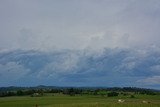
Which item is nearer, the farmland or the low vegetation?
the farmland

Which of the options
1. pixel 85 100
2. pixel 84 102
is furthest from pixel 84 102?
pixel 85 100

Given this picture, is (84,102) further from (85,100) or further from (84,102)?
(85,100)

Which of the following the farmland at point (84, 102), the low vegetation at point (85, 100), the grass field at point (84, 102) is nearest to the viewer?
the grass field at point (84, 102)

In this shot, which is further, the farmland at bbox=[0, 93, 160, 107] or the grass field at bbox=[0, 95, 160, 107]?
the farmland at bbox=[0, 93, 160, 107]

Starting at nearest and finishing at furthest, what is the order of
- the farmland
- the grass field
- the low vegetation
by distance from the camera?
the grass field → the farmland → the low vegetation

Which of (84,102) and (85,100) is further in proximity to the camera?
(85,100)

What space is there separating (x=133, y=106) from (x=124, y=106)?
1793mm

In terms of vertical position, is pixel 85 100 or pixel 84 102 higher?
pixel 85 100

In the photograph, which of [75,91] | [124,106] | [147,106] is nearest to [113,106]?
[124,106]

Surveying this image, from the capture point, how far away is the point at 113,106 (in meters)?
74.0

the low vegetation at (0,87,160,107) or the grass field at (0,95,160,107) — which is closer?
the grass field at (0,95,160,107)

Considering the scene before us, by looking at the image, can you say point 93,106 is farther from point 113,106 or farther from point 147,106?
point 147,106

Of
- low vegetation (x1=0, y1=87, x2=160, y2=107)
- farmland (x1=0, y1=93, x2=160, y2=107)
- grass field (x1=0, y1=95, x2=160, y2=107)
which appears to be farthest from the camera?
low vegetation (x1=0, y1=87, x2=160, y2=107)

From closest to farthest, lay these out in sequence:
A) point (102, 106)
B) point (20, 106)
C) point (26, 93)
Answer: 1. point (102, 106)
2. point (20, 106)
3. point (26, 93)
